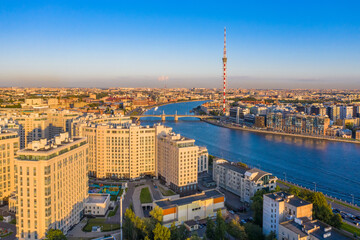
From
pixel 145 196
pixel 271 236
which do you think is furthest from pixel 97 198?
pixel 271 236

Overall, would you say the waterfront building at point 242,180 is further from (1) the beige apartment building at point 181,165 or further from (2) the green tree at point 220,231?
(2) the green tree at point 220,231

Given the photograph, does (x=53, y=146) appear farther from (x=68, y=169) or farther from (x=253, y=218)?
(x=253, y=218)

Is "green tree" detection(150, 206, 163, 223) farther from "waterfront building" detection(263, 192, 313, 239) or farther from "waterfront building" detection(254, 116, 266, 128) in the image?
"waterfront building" detection(254, 116, 266, 128)

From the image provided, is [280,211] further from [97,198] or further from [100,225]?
[97,198]

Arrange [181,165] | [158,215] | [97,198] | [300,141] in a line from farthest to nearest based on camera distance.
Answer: [300,141] → [181,165] → [97,198] → [158,215]

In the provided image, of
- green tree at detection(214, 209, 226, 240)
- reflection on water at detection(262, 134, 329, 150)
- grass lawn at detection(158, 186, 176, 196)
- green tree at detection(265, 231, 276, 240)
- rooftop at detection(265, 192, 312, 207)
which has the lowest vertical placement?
reflection on water at detection(262, 134, 329, 150)

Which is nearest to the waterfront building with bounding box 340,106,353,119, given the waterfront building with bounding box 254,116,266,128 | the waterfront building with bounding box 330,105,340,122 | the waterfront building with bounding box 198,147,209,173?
the waterfront building with bounding box 330,105,340,122
